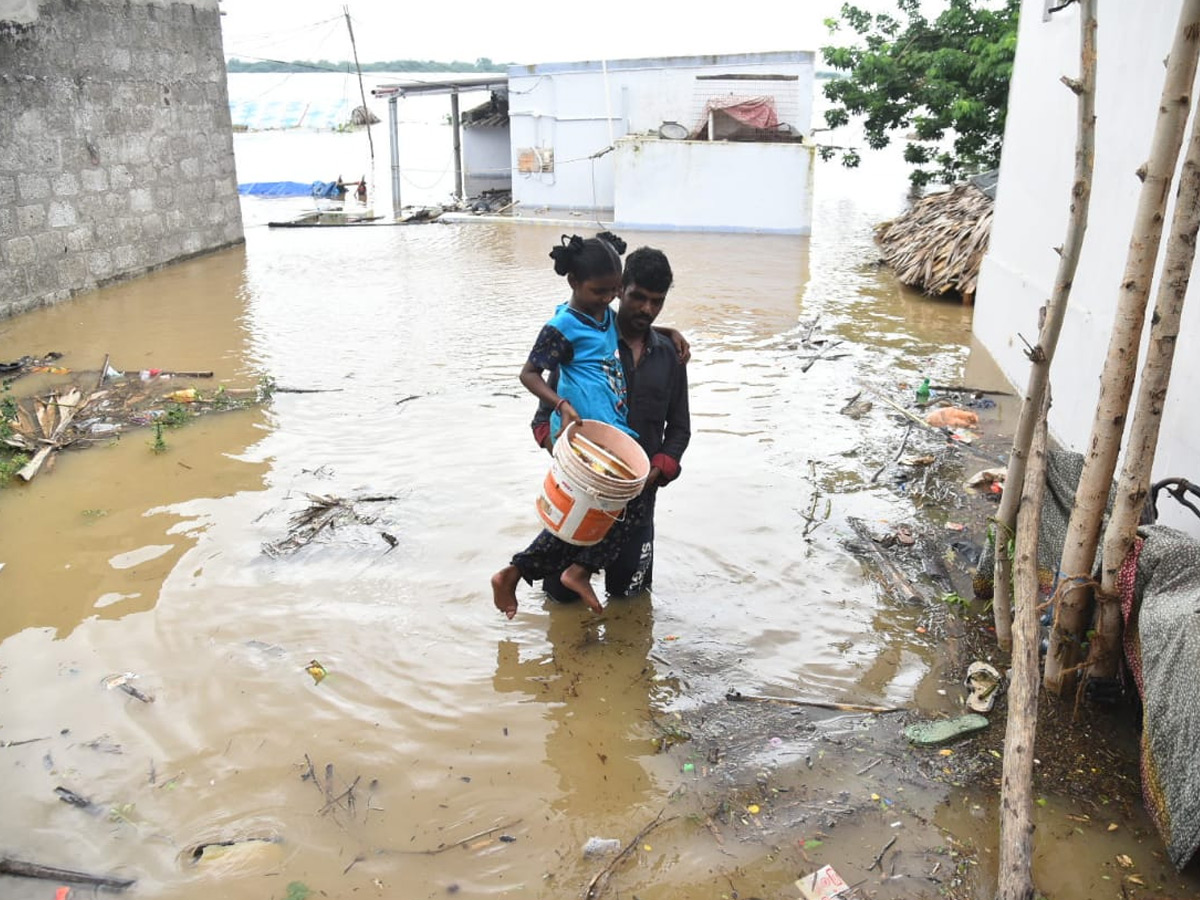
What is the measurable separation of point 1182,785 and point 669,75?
61.5 feet

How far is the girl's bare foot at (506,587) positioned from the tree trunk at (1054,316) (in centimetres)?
184

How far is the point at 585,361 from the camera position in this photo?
→ 333 cm

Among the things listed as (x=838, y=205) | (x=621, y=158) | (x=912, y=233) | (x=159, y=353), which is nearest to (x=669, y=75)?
(x=621, y=158)

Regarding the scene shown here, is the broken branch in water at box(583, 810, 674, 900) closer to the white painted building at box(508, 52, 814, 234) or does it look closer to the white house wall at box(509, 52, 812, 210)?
the white painted building at box(508, 52, 814, 234)

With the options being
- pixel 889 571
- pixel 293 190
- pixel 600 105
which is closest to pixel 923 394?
pixel 889 571

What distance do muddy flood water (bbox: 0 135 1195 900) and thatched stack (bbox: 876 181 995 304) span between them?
13.7ft

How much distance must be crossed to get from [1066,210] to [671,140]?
11823 mm

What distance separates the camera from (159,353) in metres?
8.17

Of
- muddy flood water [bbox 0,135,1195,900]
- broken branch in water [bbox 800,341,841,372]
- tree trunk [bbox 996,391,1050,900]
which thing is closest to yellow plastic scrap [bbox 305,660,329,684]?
muddy flood water [bbox 0,135,1195,900]

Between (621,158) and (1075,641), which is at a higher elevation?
(621,158)

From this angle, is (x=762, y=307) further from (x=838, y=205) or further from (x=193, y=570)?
(x=838, y=205)

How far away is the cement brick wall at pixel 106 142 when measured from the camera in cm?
933

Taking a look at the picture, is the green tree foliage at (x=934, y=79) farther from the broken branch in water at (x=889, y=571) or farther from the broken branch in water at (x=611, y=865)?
the broken branch in water at (x=611, y=865)

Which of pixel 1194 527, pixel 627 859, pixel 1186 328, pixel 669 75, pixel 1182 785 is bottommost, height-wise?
pixel 627 859
